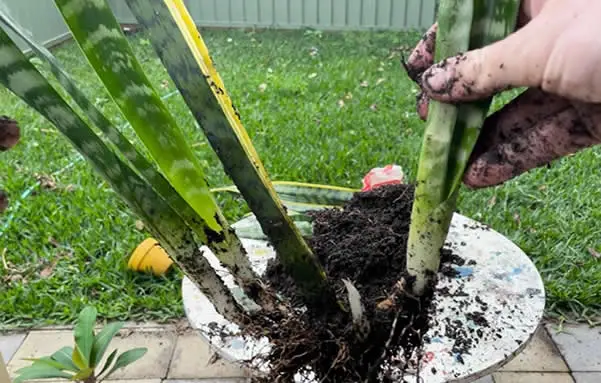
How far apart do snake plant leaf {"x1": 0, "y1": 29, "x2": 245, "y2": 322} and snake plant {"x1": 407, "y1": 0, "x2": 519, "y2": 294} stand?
295mm

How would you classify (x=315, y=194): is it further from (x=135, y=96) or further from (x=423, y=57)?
(x=135, y=96)

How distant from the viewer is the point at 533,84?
0.71 metres

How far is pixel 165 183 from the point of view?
0.78 metres

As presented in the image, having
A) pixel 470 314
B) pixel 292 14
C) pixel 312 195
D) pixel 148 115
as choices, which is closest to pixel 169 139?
pixel 148 115

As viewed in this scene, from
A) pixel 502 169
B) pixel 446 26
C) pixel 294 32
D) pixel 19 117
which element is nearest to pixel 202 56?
pixel 446 26

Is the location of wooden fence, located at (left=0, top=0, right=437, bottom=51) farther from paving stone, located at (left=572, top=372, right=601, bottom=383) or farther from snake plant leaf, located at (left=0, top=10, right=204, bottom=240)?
snake plant leaf, located at (left=0, top=10, right=204, bottom=240)

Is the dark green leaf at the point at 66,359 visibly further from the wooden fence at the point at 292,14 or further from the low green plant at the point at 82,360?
the wooden fence at the point at 292,14

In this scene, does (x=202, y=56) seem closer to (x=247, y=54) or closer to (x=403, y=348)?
(x=403, y=348)

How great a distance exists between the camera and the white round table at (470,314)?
911mm

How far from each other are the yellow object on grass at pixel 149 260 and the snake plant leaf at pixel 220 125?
4.27 ft

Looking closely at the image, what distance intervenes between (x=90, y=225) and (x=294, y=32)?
11.4 feet

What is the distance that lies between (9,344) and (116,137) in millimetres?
1446

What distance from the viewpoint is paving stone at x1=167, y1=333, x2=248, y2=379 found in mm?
1796

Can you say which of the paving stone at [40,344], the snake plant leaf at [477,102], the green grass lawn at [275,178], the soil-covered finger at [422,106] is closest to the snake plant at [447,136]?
the snake plant leaf at [477,102]
